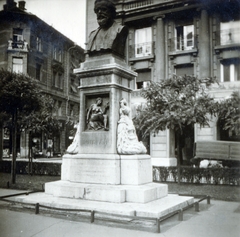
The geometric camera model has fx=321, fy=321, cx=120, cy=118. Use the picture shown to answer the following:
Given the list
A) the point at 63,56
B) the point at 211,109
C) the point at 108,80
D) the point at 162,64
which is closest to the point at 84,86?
the point at 108,80

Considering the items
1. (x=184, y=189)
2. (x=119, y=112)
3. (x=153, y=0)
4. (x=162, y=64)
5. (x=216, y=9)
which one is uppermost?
(x=153, y=0)

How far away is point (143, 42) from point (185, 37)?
3.34 metres

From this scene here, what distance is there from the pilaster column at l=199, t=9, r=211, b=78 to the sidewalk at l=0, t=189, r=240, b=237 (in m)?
16.1

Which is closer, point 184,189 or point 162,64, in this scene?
point 184,189

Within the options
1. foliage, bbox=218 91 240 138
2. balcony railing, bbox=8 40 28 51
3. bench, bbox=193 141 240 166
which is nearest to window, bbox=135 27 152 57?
bench, bbox=193 141 240 166

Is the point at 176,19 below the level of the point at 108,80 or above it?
above

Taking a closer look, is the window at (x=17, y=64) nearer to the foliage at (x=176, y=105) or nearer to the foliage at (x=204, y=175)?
the foliage at (x=176, y=105)

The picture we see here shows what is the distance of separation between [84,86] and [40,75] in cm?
2985

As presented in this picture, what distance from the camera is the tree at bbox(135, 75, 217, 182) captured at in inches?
518

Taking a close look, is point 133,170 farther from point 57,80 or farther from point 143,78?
point 57,80

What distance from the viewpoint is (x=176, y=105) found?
13414 millimetres

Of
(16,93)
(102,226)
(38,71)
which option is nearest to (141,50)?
(16,93)

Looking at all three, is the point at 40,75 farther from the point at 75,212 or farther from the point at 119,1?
the point at 75,212

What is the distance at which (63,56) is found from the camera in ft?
135
